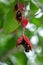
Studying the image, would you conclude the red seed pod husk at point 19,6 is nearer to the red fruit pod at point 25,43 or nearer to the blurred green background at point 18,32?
the blurred green background at point 18,32

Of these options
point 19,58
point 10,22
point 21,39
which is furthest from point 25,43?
point 19,58

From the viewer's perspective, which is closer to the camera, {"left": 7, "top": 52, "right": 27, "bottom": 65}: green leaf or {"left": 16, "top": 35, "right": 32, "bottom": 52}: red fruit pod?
{"left": 16, "top": 35, "right": 32, "bottom": 52}: red fruit pod

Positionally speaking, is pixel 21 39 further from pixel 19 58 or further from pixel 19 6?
pixel 19 58

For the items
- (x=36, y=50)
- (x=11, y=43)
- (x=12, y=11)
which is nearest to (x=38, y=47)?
(x=36, y=50)

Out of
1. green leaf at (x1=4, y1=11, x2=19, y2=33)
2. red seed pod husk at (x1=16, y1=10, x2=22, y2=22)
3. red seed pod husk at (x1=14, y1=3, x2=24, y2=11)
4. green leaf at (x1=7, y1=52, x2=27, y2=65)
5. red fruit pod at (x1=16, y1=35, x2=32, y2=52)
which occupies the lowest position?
green leaf at (x1=7, y1=52, x2=27, y2=65)

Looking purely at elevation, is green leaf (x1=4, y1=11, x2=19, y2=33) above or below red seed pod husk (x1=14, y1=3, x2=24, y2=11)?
below

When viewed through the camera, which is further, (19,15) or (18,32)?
(18,32)

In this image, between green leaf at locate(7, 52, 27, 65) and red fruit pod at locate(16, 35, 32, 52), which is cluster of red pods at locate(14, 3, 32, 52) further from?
green leaf at locate(7, 52, 27, 65)

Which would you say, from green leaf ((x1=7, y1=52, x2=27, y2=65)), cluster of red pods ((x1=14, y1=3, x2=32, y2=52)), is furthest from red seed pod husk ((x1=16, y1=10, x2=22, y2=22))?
green leaf ((x1=7, y1=52, x2=27, y2=65))

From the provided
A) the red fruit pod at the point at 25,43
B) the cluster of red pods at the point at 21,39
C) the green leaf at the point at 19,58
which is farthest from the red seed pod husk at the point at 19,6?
the green leaf at the point at 19,58

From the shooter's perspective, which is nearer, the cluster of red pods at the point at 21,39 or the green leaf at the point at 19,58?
the cluster of red pods at the point at 21,39
